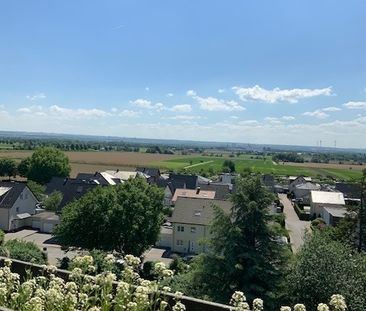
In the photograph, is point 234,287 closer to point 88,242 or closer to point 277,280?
point 277,280

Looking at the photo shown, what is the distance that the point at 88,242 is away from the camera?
96.3 ft

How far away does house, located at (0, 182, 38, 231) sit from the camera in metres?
44.2

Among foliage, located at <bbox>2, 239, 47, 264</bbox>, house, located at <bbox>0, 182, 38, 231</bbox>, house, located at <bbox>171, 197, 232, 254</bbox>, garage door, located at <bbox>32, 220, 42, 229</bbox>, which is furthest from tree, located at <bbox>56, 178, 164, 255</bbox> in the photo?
house, located at <bbox>0, 182, 38, 231</bbox>

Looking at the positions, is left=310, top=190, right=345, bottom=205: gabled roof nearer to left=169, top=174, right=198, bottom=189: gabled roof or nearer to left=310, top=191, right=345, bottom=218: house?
left=310, top=191, right=345, bottom=218: house

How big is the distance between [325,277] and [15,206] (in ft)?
125

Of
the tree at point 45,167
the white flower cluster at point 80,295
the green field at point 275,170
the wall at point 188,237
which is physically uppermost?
the white flower cluster at point 80,295

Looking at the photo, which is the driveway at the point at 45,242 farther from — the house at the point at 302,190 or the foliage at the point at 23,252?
the house at the point at 302,190

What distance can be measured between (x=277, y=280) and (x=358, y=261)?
338 cm

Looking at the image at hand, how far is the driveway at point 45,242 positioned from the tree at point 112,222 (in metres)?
3.72

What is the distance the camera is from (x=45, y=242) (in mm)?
39531

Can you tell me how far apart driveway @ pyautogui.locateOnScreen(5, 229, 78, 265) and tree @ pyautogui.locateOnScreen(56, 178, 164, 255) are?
3717 millimetres

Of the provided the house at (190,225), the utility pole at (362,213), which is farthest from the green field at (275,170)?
the utility pole at (362,213)

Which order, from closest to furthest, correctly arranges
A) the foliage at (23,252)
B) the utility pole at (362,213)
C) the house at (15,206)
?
the foliage at (23,252) < the utility pole at (362,213) < the house at (15,206)

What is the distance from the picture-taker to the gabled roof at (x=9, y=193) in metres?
44.9
